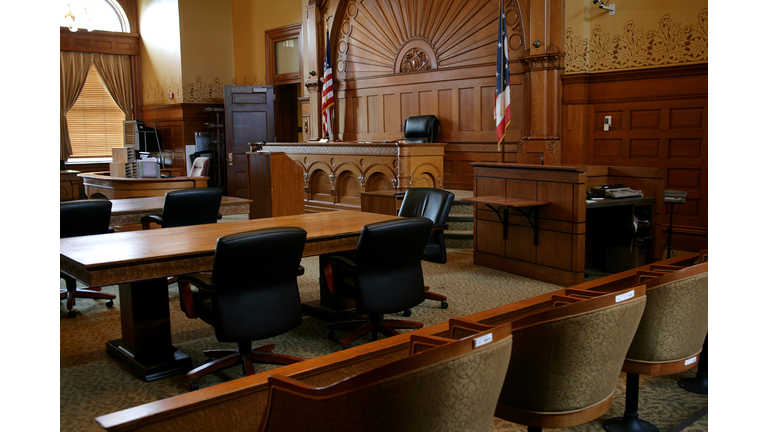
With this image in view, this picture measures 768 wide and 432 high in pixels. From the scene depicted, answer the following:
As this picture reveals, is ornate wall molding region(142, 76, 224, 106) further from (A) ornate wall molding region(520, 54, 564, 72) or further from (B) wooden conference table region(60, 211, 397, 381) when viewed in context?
(B) wooden conference table region(60, 211, 397, 381)

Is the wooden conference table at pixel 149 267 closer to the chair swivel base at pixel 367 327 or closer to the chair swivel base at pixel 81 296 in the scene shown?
the chair swivel base at pixel 367 327

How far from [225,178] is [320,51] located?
3585 mm

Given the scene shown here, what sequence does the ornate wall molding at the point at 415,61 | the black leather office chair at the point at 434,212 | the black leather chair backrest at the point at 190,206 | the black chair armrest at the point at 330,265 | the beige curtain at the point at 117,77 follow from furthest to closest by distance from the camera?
1. the beige curtain at the point at 117,77
2. the ornate wall molding at the point at 415,61
3. the black leather chair backrest at the point at 190,206
4. the black leather office chair at the point at 434,212
5. the black chair armrest at the point at 330,265

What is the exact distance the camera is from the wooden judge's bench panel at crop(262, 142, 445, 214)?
793 centimetres

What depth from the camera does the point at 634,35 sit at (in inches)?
269

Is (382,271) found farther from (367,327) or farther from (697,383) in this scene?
(697,383)

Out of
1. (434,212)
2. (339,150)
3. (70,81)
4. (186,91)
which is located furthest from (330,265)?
(70,81)

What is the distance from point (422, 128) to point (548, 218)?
372cm

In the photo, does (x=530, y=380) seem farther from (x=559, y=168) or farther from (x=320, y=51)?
(x=320, y=51)

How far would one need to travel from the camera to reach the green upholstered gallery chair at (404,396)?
133 centimetres

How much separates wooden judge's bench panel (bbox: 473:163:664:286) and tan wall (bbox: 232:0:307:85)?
25.0ft

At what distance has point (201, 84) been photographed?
12609 mm

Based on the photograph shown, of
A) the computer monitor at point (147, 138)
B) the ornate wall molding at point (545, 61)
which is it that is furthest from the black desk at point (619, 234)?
the computer monitor at point (147, 138)

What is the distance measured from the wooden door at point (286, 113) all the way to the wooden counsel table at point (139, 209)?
7075 millimetres
